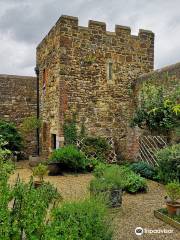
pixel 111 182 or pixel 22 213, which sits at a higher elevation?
pixel 22 213

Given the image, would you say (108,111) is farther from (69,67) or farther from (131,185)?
(131,185)

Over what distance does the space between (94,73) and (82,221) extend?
9.21 metres

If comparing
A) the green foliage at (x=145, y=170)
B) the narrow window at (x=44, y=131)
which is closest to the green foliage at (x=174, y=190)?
the green foliage at (x=145, y=170)

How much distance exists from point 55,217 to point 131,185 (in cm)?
428

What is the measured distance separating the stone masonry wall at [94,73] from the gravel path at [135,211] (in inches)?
140

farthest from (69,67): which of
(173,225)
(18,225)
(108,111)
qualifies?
(18,225)

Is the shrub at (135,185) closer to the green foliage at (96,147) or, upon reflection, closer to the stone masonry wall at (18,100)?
the green foliage at (96,147)

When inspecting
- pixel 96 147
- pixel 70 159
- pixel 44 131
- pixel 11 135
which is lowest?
pixel 70 159

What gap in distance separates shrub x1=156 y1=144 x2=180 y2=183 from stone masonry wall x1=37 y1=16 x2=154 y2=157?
452 cm

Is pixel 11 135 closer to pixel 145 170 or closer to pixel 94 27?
pixel 94 27

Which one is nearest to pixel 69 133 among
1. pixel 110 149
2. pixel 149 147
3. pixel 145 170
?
pixel 110 149

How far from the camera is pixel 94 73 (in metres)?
12.4

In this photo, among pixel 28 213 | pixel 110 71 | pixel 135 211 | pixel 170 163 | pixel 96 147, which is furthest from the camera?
pixel 110 71

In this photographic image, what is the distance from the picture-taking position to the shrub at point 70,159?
10703mm
